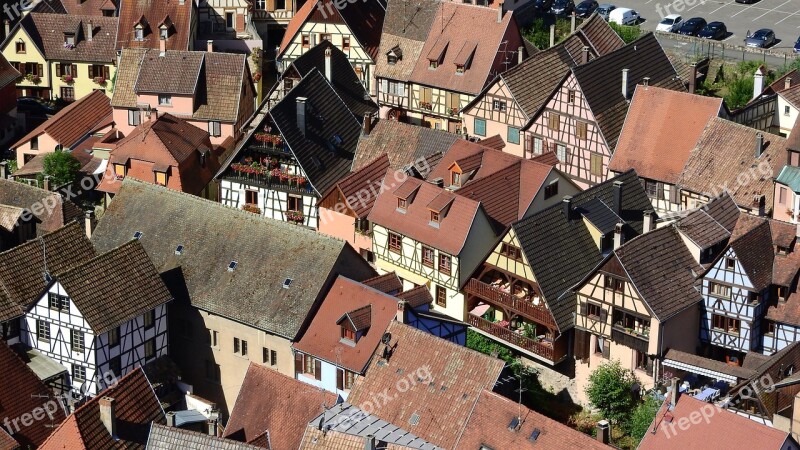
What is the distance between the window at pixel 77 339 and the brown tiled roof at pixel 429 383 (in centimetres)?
1451

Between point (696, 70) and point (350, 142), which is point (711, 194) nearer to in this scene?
point (696, 70)

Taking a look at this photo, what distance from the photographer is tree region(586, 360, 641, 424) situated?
88250 millimetres

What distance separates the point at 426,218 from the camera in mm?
95875

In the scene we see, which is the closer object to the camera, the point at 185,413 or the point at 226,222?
the point at 185,413

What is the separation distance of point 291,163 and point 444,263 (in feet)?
→ 42.5

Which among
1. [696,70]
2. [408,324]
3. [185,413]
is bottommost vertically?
[185,413]

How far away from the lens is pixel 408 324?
3526 inches

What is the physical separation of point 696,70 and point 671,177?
1195 cm

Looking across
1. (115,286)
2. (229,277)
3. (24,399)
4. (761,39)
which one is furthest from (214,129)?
(761,39)

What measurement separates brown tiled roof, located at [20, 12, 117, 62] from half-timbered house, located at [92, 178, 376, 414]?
25.0 metres

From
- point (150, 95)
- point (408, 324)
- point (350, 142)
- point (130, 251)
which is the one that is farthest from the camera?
point (150, 95)

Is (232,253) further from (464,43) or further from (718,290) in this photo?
(718,290)

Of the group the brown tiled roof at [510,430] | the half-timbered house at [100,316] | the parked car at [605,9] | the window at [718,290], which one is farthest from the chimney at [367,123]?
the brown tiled roof at [510,430]

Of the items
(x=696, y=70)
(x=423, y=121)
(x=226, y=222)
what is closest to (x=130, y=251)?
(x=226, y=222)
